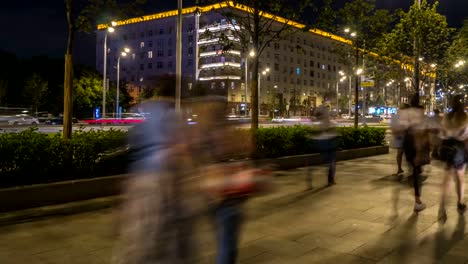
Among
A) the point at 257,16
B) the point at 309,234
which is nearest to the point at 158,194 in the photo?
the point at 309,234

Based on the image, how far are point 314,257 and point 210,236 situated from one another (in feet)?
4.72

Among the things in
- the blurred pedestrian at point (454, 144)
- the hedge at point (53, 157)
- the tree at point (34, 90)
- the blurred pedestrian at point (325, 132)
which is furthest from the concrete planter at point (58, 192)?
the tree at point (34, 90)

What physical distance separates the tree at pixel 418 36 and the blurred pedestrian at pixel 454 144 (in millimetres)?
13824

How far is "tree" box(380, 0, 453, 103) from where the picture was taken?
20.6 m

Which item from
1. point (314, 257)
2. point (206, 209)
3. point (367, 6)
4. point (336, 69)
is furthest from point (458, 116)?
point (336, 69)

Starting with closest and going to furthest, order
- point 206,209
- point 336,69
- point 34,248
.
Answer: point 206,209 → point 34,248 → point 336,69

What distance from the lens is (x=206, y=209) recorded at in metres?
3.38

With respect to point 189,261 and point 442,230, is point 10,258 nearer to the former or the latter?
point 189,261

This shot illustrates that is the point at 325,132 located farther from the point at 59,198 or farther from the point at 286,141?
the point at 59,198

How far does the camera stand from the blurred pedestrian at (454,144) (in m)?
6.92

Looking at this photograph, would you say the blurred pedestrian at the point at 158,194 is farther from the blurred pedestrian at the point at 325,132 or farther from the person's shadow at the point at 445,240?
the blurred pedestrian at the point at 325,132

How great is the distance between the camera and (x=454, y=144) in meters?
6.96

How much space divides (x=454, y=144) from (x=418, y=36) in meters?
15.3

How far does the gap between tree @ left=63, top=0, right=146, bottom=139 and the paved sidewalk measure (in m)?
2.85
